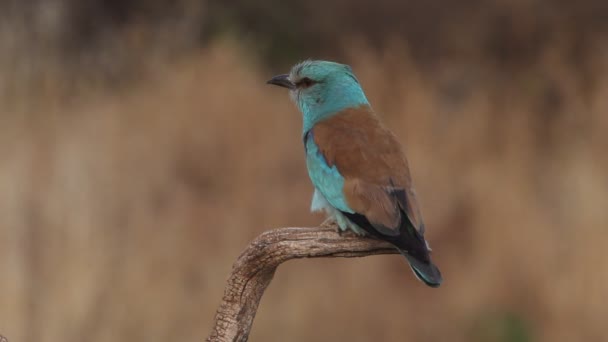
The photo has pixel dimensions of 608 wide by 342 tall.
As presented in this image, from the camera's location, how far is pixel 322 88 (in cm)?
440

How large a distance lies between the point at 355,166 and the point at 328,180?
0.11 metres

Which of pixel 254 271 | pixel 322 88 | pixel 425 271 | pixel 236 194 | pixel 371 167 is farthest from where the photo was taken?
pixel 236 194

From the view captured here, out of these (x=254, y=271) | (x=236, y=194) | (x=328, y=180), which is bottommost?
(x=254, y=271)

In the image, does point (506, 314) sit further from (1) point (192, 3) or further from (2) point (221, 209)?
(1) point (192, 3)

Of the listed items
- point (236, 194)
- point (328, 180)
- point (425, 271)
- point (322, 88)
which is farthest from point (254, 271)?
point (236, 194)

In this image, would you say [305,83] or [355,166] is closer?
[355,166]

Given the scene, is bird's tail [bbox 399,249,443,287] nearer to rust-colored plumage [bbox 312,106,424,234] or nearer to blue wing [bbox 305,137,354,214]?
rust-colored plumage [bbox 312,106,424,234]

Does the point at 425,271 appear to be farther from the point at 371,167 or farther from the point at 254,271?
the point at 254,271

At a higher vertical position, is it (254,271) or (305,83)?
(305,83)

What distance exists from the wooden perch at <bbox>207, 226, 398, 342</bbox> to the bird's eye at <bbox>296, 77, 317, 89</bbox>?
3.92ft

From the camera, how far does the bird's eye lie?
444cm

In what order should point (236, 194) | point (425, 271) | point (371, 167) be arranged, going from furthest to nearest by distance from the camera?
point (236, 194) → point (371, 167) → point (425, 271)

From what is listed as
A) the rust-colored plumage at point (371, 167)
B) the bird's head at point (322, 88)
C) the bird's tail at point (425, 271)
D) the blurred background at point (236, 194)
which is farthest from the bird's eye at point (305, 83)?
the blurred background at point (236, 194)

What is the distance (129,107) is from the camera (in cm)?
893
